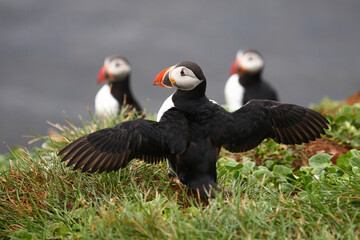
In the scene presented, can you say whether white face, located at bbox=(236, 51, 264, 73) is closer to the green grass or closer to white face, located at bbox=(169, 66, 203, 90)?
the green grass

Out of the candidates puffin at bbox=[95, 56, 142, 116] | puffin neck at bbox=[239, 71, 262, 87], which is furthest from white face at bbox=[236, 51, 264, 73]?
puffin at bbox=[95, 56, 142, 116]

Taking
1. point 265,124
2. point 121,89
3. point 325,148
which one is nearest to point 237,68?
point 121,89

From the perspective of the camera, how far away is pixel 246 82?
10.1 m

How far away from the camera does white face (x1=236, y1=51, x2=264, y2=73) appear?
10141mm

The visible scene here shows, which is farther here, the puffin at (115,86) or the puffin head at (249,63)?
the puffin head at (249,63)

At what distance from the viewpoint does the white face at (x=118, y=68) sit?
9.55 meters

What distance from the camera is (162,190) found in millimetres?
4570

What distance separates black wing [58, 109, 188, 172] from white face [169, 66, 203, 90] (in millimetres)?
324

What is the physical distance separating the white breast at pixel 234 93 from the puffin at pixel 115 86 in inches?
90.8

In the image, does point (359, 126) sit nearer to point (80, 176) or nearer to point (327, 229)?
point (327, 229)

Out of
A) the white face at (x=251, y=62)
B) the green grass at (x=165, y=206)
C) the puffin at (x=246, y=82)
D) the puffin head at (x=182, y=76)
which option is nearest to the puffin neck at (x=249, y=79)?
the puffin at (x=246, y=82)

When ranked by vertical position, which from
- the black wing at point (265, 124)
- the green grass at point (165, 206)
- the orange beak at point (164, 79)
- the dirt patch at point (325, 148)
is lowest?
the dirt patch at point (325, 148)

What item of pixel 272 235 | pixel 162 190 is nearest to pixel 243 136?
pixel 162 190

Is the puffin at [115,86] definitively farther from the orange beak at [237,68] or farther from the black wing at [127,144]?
the black wing at [127,144]
